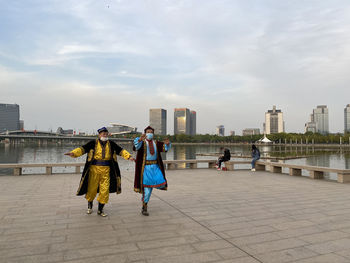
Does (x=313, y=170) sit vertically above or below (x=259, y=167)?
above

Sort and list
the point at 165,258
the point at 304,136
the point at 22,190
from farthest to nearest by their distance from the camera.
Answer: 1. the point at 304,136
2. the point at 22,190
3. the point at 165,258

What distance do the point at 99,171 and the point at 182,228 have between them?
2.18m

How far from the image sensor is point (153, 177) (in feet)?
19.2

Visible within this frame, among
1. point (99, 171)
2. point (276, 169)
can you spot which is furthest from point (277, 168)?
point (99, 171)

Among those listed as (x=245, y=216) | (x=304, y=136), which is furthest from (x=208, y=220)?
(x=304, y=136)

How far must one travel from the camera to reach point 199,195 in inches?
304

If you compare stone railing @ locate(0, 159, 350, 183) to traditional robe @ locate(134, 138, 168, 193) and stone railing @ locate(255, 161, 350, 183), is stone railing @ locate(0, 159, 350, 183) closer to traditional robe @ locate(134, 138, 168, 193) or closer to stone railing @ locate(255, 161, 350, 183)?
stone railing @ locate(255, 161, 350, 183)

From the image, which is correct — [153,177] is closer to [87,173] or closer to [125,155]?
[125,155]

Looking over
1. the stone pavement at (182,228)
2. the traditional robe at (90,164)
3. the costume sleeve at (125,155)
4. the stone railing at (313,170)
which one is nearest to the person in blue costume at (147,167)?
the costume sleeve at (125,155)

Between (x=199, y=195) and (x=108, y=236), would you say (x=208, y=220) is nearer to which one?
(x=108, y=236)

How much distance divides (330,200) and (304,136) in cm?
15785

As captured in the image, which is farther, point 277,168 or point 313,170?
point 277,168

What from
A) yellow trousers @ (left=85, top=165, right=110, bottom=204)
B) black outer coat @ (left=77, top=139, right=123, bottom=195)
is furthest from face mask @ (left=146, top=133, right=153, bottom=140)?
yellow trousers @ (left=85, top=165, right=110, bottom=204)

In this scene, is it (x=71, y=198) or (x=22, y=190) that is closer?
(x=71, y=198)
